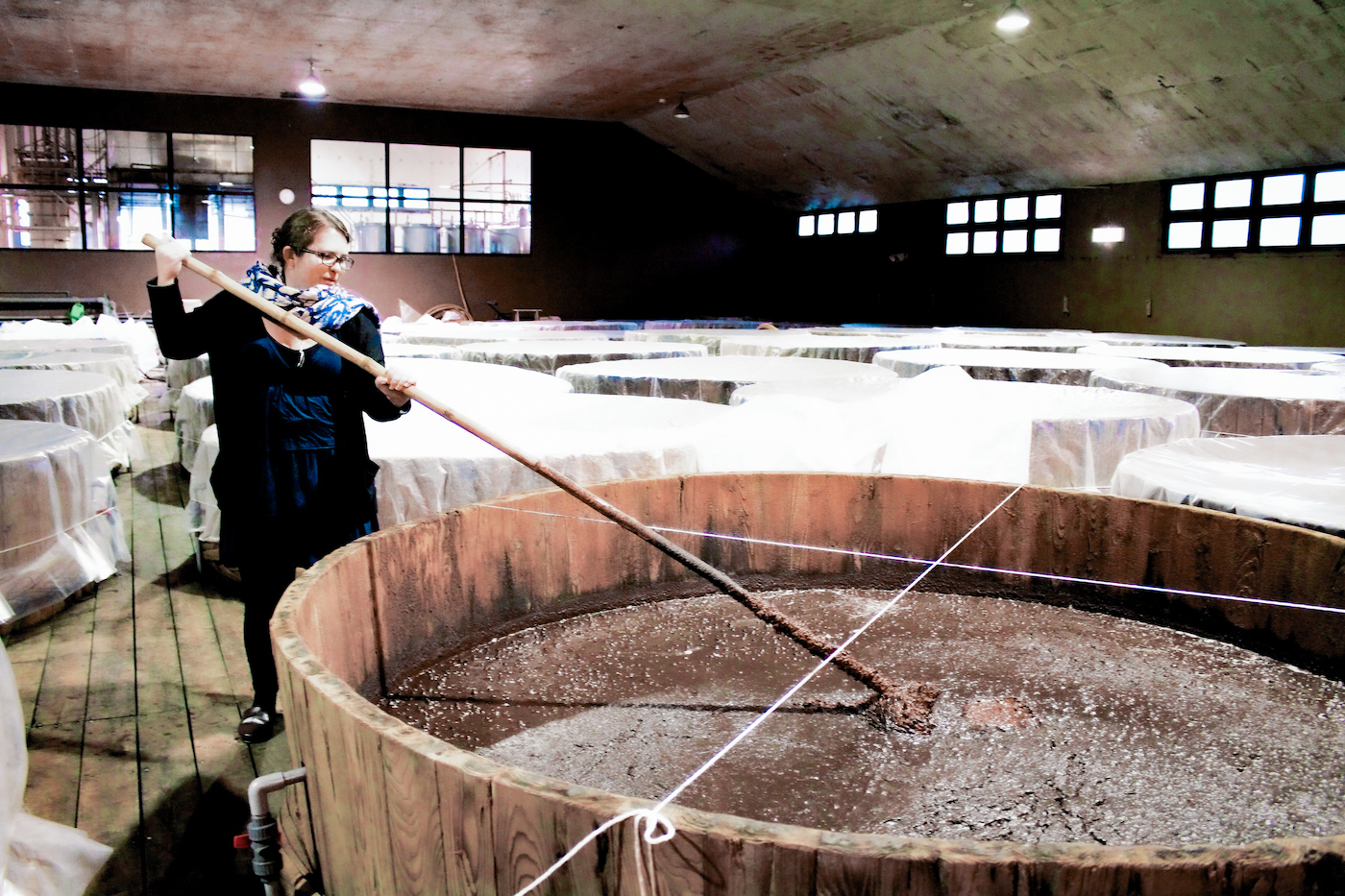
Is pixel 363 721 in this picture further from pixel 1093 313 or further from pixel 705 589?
pixel 1093 313

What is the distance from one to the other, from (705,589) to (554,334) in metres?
7.27

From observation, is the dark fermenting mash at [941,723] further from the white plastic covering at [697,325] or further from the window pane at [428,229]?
the window pane at [428,229]

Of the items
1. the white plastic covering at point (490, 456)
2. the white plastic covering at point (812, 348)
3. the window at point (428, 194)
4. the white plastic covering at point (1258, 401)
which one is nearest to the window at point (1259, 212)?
the white plastic covering at point (812, 348)

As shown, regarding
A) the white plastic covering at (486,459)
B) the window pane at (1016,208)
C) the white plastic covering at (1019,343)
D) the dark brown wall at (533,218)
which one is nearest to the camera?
the white plastic covering at (486,459)

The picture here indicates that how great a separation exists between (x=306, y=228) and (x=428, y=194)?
13.6 meters

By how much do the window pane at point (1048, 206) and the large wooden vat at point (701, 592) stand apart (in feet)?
36.6

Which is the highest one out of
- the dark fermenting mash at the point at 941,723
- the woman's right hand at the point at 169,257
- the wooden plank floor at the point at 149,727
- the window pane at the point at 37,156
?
the window pane at the point at 37,156

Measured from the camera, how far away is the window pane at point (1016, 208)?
12.9 metres

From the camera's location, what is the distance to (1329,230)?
9594 mm

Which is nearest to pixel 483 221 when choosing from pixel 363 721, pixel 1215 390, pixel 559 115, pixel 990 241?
pixel 559 115

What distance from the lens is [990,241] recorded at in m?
13.6

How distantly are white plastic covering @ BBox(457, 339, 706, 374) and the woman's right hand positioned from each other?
3.94 m

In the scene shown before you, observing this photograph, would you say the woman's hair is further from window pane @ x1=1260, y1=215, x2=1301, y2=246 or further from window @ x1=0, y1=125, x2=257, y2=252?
window @ x1=0, y1=125, x2=257, y2=252

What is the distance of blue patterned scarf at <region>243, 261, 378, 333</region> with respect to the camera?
7.68 ft
